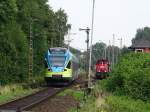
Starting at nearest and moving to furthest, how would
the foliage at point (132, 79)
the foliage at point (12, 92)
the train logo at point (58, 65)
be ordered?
the foliage at point (132, 79), the foliage at point (12, 92), the train logo at point (58, 65)

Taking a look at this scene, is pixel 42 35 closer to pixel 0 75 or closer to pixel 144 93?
pixel 0 75

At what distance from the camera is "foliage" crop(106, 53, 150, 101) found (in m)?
28.5

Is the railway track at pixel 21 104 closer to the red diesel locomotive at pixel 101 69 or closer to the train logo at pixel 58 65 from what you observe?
the train logo at pixel 58 65

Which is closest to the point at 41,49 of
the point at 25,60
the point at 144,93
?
the point at 25,60

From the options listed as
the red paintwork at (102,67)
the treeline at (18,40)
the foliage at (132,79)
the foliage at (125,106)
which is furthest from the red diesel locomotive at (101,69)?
the foliage at (125,106)

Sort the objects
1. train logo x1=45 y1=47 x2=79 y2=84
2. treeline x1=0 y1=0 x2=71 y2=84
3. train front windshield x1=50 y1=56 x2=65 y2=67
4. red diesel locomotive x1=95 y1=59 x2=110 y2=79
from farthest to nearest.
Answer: red diesel locomotive x1=95 y1=59 x2=110 y2=79, train front windshield x1=50 y1=56 x2=65 y2=67, train logo x1=45 y1=47 x2=79 y2=84, treeline x1=0 y1=0 x2=71 y2=84

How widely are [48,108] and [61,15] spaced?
93.8 m

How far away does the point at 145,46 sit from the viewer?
93312mm

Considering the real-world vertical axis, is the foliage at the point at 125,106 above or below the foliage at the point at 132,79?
below

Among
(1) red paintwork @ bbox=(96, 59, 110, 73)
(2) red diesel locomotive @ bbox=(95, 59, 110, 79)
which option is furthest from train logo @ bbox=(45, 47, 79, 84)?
(1) red paintwork @ bbox=(96, 59, 110, 73)

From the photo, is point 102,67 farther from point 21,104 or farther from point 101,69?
point 21,104

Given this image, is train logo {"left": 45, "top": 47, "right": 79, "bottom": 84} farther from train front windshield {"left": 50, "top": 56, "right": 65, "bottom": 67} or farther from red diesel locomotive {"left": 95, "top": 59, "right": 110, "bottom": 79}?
red diesel locomotive {"left": 95, "top": 59, "right": 110, "bottom": 79}

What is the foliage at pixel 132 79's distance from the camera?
2850cm

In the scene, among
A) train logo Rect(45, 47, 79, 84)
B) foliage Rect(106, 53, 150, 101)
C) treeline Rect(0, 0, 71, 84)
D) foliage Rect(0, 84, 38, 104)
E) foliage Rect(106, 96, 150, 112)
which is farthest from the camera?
train logo Rect(45, 47, 79, 84)
